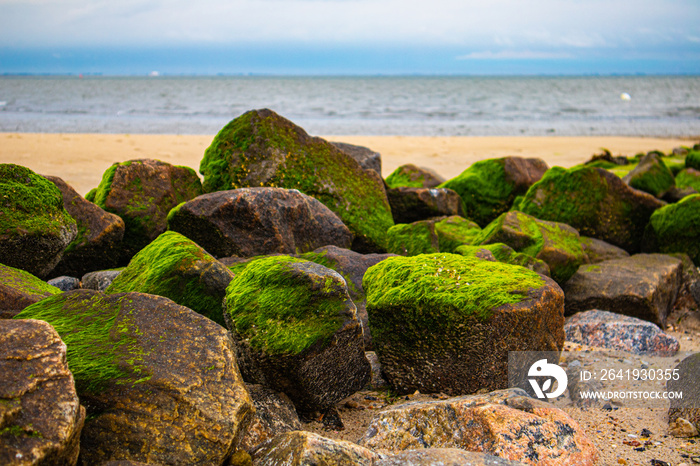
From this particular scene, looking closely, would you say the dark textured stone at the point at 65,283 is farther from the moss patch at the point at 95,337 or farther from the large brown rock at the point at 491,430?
the large brown rock at the point at 491,430

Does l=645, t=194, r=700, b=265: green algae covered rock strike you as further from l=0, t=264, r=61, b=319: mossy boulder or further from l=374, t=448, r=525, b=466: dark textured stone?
l=0, t=264, r=61, b=319: mossy boulder

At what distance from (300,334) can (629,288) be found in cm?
422

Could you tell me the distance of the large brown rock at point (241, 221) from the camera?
5363 millimetres

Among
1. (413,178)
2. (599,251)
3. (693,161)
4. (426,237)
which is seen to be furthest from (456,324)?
(693,161)

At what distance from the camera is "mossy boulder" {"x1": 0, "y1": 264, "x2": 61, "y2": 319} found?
150 inches

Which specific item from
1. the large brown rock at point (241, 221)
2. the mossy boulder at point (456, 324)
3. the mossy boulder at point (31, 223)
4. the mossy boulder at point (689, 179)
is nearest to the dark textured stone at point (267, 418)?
the mossy boulder at point (456, 324)

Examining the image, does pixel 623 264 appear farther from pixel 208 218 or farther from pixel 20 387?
pixel 20 387

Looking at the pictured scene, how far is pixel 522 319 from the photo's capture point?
13.1 feet

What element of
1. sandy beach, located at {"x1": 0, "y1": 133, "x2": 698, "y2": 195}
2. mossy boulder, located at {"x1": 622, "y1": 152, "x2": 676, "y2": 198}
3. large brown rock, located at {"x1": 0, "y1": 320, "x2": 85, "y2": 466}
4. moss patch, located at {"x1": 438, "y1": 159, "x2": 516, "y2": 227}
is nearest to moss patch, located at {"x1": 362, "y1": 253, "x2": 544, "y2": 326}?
large brown rock, located at {"x1": 0, "y1": 320, "x2": 85, "y2": 466}

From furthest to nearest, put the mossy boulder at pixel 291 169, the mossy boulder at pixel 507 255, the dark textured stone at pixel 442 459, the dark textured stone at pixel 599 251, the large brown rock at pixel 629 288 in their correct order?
the dark textured stone at pixel 599 251
the mossy boulder at pixel 291 169
the large brown rock at pixel 629 288
the mossy boulder at pixel 507 255
the dark textured stone at pixel 442 459

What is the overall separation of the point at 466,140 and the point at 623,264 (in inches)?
728

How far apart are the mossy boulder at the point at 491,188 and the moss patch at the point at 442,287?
448 centimetres

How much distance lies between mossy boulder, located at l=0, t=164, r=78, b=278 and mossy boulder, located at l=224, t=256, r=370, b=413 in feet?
6.90

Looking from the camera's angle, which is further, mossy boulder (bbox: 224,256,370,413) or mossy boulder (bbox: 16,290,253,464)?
mossy boulder (bbox: 224,256,370,413)
